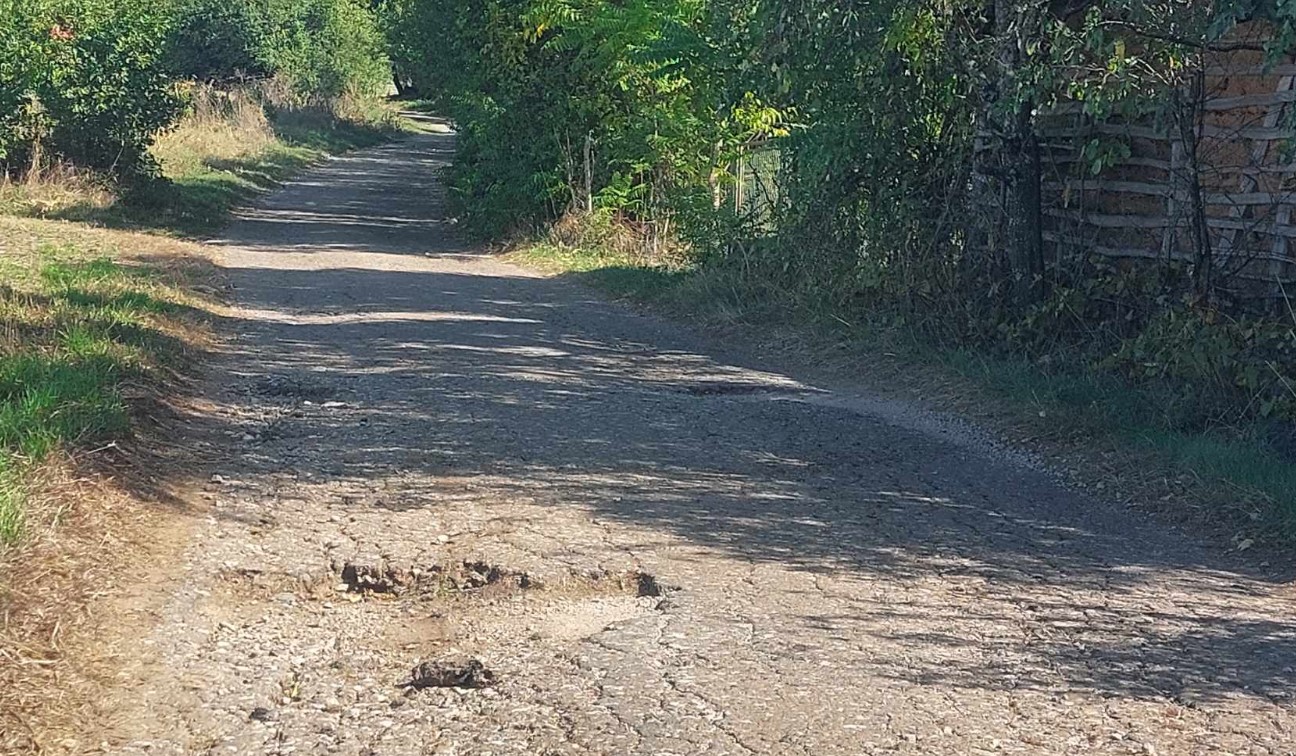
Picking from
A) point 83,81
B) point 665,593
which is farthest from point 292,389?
point 83,81

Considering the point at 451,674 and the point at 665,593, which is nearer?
the point at 451,674

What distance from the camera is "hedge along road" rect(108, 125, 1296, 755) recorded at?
13.9 feet

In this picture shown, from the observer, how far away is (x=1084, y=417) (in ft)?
25.9

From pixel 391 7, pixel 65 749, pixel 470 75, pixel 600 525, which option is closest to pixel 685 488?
pixel 600 525

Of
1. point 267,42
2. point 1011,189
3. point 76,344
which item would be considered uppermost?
point 267,42

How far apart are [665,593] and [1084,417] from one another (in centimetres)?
349

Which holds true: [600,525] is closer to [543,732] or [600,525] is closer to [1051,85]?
[543,732]

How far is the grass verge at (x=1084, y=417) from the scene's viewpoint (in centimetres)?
655

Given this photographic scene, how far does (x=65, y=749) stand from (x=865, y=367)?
700cm

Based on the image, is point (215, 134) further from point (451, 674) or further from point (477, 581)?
point (451, 674)

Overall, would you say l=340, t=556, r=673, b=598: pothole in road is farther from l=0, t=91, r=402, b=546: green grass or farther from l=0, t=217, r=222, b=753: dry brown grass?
l=0, t=91, r=402, b=546: green grass

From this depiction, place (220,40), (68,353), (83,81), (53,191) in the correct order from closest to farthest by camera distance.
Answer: (68,353), (53,191), (83,81), (220,40)

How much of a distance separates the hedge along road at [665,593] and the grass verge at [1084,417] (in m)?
0.33

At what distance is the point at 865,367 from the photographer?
1016cm
